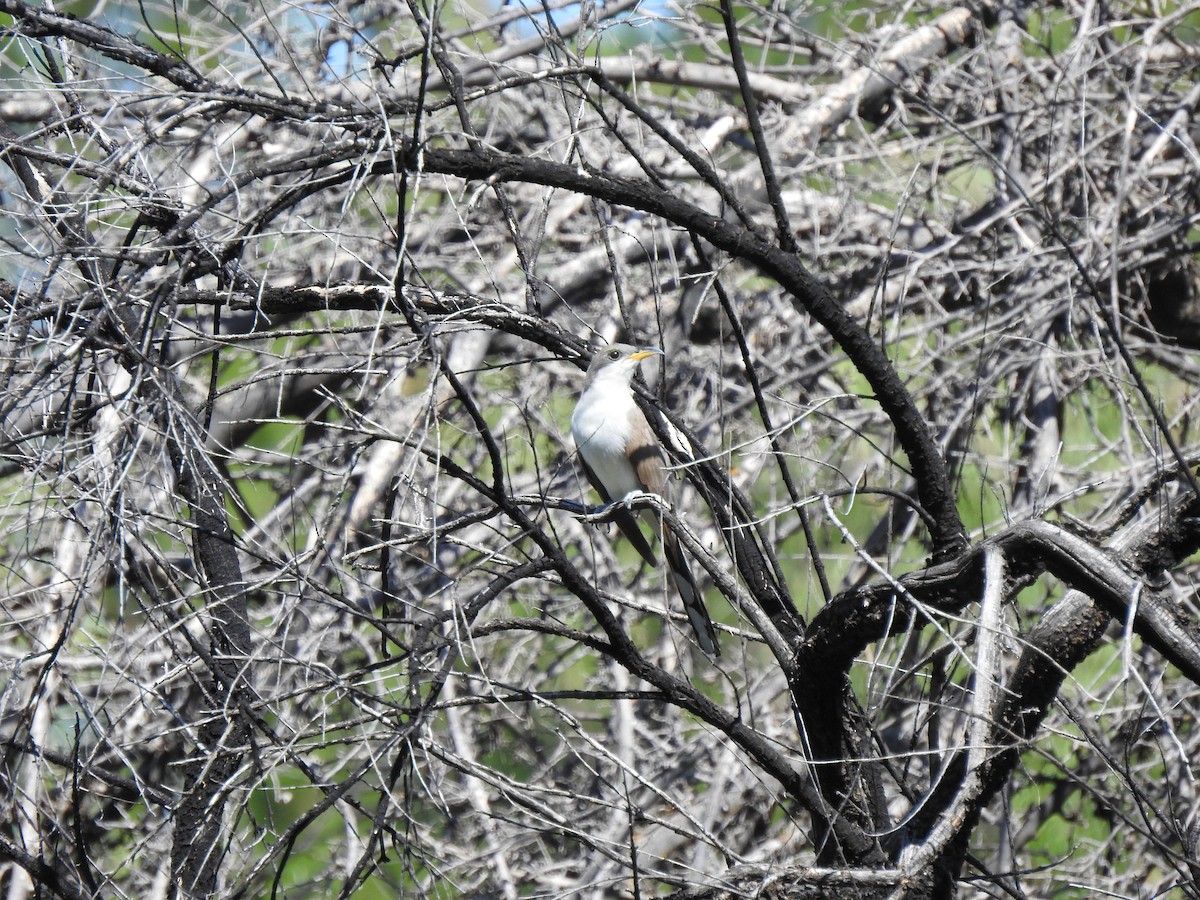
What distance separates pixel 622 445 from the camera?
5.01m

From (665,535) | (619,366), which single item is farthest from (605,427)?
(665,535)

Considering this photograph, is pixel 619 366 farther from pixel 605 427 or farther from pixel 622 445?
pixel 622 445

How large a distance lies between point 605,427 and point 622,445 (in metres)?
0.14

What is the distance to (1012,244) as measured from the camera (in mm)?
5945

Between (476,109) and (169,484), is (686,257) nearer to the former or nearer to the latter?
(476,109)

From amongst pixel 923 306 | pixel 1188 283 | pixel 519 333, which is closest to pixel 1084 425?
pixel 1188 283

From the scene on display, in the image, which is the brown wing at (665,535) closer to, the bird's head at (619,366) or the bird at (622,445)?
the bird at (622,445)

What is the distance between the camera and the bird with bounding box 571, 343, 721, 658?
461 cm

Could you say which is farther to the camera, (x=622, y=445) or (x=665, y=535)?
(x=622, y=445)

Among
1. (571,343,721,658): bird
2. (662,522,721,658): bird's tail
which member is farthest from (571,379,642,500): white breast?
(662,522,721,658): bird's tail

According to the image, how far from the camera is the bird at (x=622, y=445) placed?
181 inches

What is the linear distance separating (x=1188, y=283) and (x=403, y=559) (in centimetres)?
435

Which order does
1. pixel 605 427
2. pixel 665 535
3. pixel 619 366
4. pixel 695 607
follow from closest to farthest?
pixel 695 607
pixel 665 535
pixel 619 366
pixel 605 427

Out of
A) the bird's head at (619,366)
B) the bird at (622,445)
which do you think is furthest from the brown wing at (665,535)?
the bird's head at (619,366)
